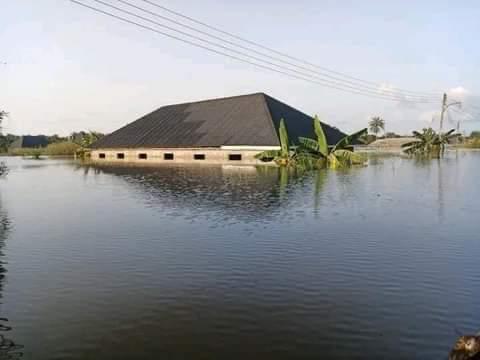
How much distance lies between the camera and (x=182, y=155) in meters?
49.1

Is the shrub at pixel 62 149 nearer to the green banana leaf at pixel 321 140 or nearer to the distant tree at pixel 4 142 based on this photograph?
the green banana leaf at pixel 321 140

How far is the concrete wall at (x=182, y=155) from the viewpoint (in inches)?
1743

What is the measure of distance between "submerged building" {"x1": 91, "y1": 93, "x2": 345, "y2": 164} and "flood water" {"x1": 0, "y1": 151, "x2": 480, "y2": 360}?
28755mm

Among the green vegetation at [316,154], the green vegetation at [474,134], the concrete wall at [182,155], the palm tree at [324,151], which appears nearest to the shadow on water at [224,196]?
the green vegetation at [316,154]

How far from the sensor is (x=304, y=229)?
12250 mm

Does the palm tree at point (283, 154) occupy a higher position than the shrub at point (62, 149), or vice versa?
the shrub at point (62, 149)

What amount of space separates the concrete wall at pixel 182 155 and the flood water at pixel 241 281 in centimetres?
2792

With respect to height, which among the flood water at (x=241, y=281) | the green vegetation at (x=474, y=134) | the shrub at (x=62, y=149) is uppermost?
the green vegetation at (x=474, y=134)

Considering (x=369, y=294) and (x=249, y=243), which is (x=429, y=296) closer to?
(x=369, y=294)

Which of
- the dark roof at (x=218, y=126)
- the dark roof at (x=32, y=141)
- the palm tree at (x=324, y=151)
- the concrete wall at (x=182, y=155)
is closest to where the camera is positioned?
the palm tree at (x=324, y=151)

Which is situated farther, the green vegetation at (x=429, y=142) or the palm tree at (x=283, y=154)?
the green vegetation at (x=429, y=142)

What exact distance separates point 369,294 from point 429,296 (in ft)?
3.14

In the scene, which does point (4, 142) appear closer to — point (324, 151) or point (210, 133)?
point (324, 151)

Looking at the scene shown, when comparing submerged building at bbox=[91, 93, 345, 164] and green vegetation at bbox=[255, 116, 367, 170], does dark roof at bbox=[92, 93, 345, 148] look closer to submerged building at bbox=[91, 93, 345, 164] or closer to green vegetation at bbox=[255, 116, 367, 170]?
submerged building at bbox=[91, 93, 345, 164]
